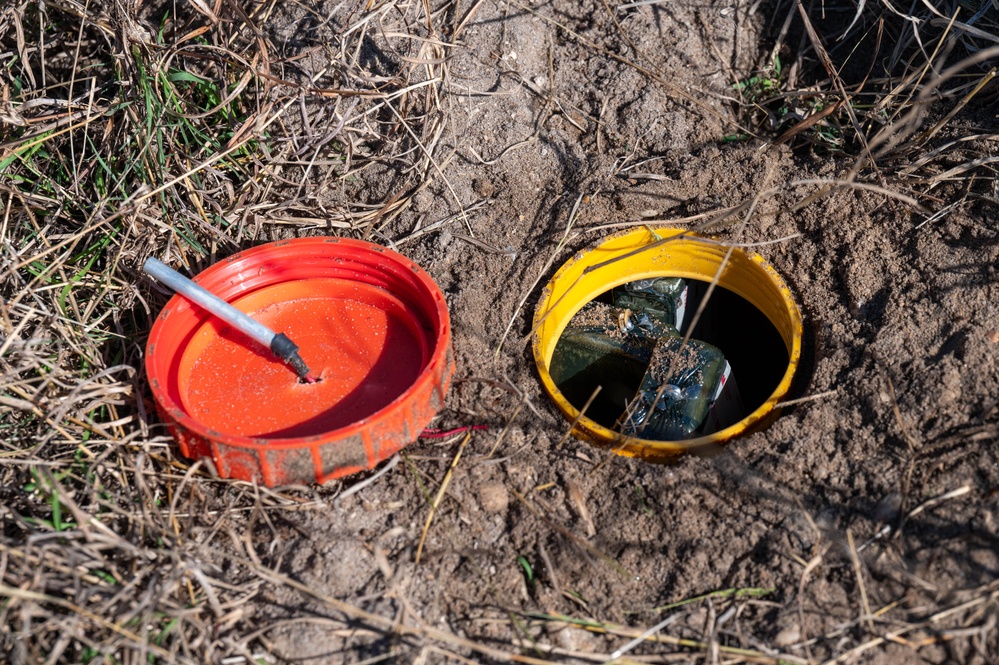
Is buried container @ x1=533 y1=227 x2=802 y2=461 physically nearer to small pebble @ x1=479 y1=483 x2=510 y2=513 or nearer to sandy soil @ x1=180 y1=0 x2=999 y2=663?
sandy soil @ x1=180 y1=0 x2=999 y2=663

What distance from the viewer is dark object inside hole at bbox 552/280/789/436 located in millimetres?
2682

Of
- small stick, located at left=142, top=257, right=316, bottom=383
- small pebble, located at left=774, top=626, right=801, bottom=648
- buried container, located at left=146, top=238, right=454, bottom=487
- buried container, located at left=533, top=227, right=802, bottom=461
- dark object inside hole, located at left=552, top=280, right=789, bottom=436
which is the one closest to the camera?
small pebble, located at left=774, top=626, right=801, bottom=648

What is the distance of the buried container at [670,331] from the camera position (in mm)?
2373

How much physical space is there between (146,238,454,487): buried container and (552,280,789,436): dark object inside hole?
64 cm

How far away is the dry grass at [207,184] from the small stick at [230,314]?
0.70 ft

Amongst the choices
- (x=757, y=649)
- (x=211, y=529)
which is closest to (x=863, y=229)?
(x=757, y=649)

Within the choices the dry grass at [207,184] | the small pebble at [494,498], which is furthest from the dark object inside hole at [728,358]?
the small pebble at [494,498]

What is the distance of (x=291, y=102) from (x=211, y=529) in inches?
47.7

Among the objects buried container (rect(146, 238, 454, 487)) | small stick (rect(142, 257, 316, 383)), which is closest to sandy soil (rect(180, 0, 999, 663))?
buried container (rect(146, 238, 454, 487))

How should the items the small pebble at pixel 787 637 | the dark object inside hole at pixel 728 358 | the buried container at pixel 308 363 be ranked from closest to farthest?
the small pebble at pixel 787 637, the buried container at pixel 308 363, the dark object inside hole at pixel 728 358

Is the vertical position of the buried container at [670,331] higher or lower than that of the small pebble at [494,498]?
higher

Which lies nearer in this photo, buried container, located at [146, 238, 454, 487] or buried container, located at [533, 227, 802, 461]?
buried container, located at [146, 238, 454, 487]

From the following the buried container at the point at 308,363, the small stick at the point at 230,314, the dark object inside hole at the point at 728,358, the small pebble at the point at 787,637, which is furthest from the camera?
the dark object inside hole at the point at 728,358

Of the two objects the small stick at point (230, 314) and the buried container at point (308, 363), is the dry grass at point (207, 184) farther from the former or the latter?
the small stick at point (230, 314)
